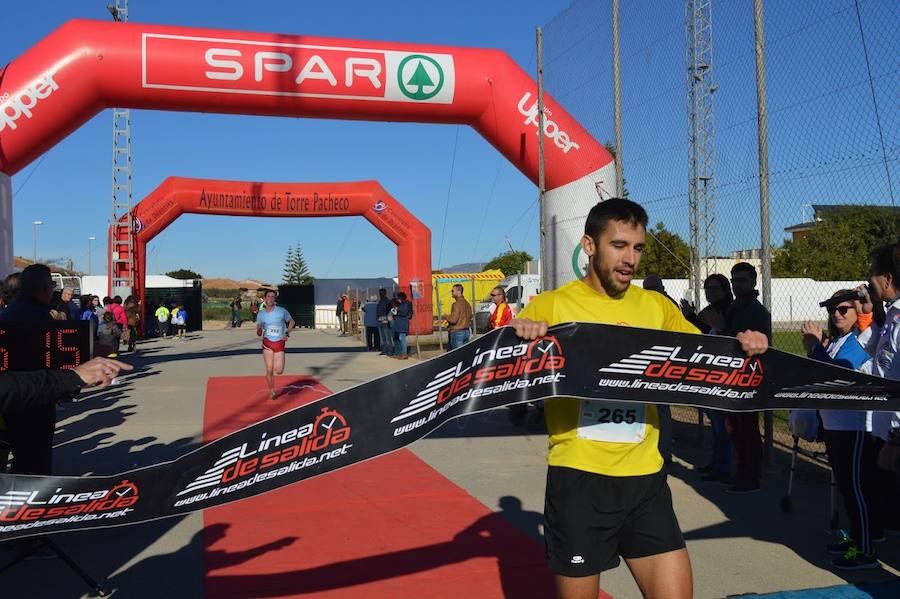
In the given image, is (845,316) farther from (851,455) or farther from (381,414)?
(381,414)

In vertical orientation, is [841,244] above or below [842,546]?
above

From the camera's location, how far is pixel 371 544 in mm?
5344

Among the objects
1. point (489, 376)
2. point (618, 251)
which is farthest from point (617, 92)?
point (489, 376)

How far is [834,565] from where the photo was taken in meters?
4.77

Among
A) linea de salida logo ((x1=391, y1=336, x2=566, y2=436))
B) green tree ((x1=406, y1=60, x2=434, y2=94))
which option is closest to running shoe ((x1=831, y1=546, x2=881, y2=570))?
linea de salida logo ((x1=391, y1=336, x2=566, y2=436))

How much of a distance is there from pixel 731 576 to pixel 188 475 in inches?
129

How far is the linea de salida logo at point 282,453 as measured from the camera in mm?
3145

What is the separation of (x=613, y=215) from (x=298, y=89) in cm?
887

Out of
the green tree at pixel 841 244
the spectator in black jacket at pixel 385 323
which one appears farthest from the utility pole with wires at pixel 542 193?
the spectator in black jacket at pixel 385 323

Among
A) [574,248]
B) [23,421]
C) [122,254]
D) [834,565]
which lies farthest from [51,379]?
[122,254]

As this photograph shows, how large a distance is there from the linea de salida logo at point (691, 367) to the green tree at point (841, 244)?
2.25 metres

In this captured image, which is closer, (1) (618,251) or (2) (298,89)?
(1) (618,251)

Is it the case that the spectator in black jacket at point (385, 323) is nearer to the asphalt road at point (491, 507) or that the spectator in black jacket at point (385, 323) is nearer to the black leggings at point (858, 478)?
the asphalt road at point (491, 507)

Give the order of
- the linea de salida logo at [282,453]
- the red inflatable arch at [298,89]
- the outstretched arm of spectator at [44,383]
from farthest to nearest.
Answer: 1. the red inflatable arch at [298,89]
2. the outstretched arm of spectator at [44,383]
3. the linea de salida logo at [282,453]
